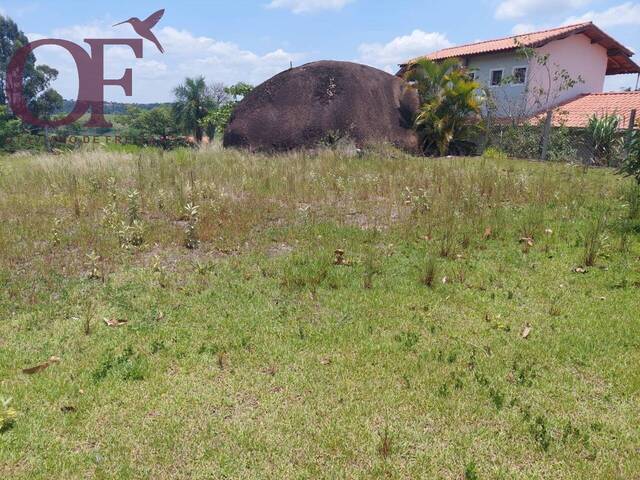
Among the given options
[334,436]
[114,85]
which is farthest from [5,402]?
[114,85]

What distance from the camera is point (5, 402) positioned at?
288 centimetres

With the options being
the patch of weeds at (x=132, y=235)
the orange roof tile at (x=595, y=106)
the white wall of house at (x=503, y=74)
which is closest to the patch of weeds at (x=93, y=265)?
the patch of weeds at (x=132, y=235)

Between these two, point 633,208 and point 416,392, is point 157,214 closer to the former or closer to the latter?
point 416,392

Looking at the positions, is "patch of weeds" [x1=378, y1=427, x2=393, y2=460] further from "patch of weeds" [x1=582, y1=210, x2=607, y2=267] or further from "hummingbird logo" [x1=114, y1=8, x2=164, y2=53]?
"hummingbird logo" [x1=114, y1=8, x2=164, y2=53]

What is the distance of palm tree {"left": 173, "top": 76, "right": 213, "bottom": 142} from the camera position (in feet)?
157

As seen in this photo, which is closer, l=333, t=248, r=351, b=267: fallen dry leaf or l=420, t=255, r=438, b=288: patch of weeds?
l=420, t=255, r=438, b=288: patch of weeds

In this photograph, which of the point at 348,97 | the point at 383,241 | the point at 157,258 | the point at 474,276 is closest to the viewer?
the point at 474,276

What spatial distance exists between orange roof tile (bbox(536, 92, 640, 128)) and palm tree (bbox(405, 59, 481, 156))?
538 centimetres

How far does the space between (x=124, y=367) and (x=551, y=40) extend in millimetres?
25108

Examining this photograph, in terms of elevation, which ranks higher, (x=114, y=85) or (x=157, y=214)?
(x=114, y=85)

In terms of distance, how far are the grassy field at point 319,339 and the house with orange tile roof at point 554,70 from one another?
1649 centimetres

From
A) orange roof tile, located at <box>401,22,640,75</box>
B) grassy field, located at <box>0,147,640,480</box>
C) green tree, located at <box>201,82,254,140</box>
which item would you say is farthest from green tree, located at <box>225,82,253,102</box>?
grassy field, located at <box>0,147,640,480</box>

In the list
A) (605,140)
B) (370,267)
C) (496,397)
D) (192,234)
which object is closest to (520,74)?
(605,140)

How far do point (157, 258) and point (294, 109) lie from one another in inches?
435
